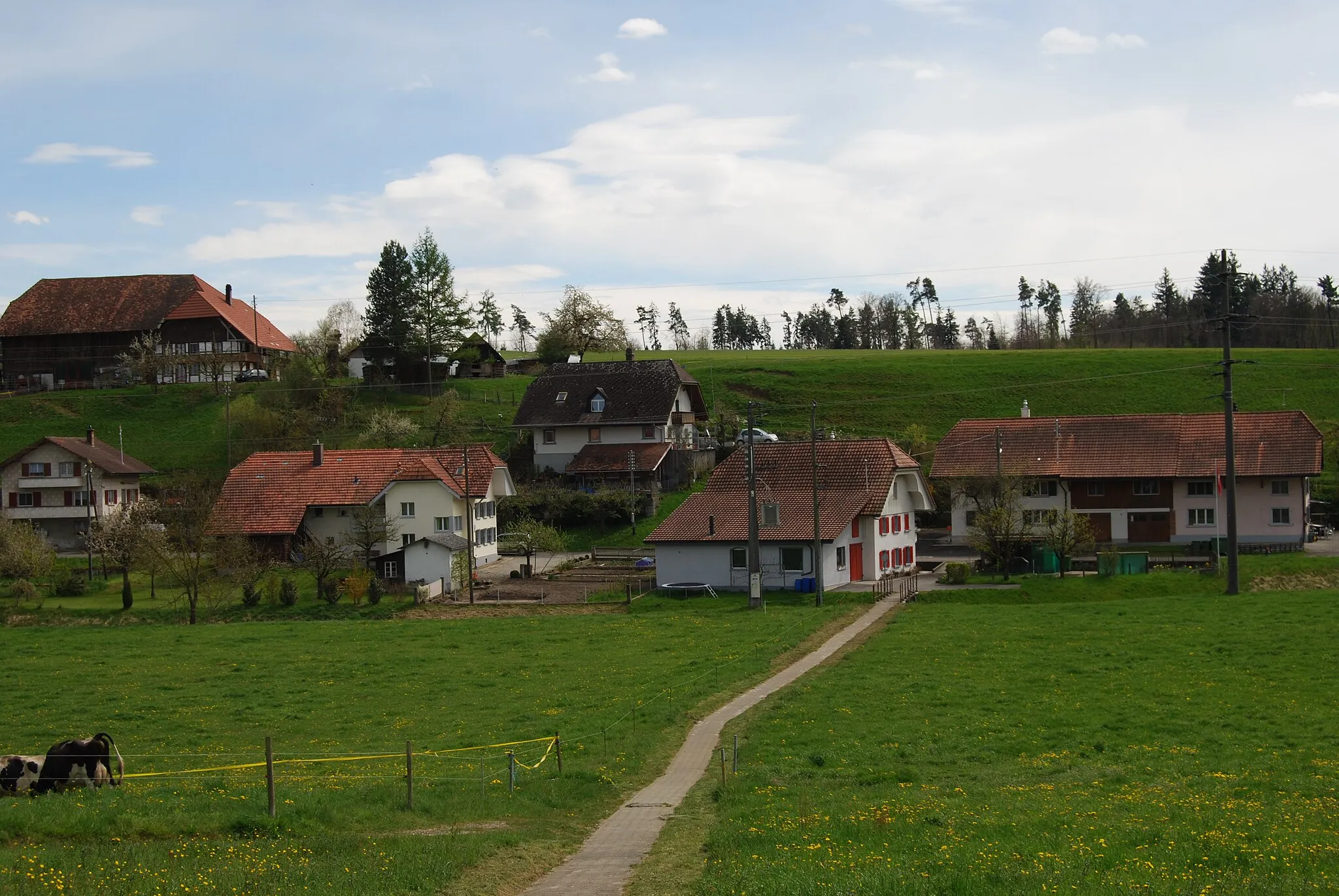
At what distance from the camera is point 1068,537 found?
167ft

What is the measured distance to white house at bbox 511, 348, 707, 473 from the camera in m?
75.6

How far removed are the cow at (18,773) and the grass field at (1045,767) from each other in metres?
10.2

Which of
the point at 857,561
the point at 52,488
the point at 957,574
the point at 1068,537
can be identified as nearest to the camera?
the point at 957,574

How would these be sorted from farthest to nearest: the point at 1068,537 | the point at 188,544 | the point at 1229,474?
the point at 1068,537
the point at 188,544
the point at 1229,474

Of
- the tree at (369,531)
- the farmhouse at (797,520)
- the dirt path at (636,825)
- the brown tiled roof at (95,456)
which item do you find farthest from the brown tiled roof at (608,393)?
the dirt path at (636,825)

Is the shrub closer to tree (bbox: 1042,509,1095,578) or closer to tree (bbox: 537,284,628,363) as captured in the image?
tree (bbox: 1042,509,1095,578)

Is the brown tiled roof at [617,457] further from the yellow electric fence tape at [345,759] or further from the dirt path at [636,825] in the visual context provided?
the yellow electric fence tape at [345,759]

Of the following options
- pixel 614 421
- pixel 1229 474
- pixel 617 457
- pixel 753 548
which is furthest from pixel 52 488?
pixel 1229 474

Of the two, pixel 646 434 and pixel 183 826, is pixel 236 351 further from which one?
pixel 183 826

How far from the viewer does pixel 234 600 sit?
50.6m

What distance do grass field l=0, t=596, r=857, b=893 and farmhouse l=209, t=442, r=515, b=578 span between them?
15.3 metres

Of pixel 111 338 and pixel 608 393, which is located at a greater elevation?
pixel 111 338

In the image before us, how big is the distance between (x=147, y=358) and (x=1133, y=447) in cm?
7478

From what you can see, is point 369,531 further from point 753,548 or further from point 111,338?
point 111,338
